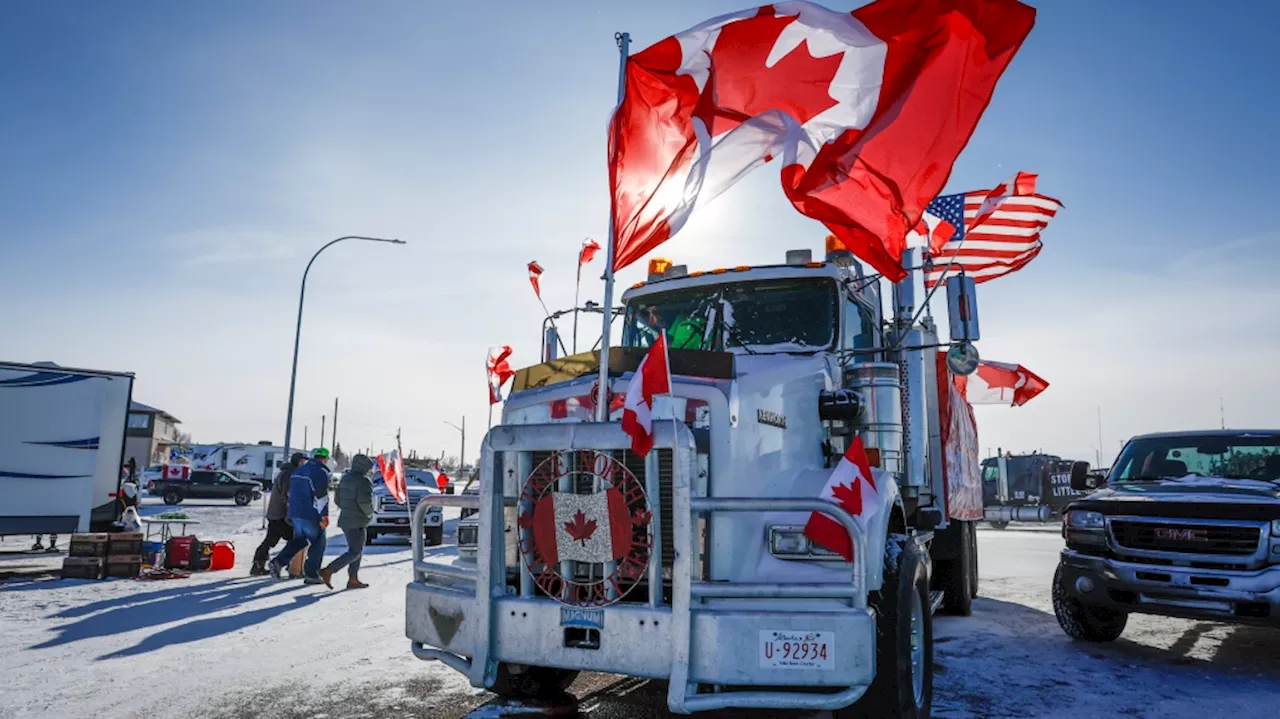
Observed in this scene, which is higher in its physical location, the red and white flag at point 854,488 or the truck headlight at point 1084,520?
the red and white flag at point 854,488

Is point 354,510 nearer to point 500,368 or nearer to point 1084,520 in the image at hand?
point 500,368

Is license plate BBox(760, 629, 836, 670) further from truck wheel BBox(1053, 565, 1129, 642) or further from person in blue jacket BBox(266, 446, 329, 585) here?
person in blue jacket BBox(266, 446, 329, 585)

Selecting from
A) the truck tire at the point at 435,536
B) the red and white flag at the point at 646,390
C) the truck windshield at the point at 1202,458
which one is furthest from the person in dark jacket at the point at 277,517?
the truck windshield at the point at 1202,458

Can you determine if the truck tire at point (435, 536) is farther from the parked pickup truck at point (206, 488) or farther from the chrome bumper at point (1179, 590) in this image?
the parked pickup truck at point (206, 488)

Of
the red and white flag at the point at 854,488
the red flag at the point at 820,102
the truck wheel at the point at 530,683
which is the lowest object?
the truck wheel at the point at 530,683

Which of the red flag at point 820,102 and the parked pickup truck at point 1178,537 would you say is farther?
the parked pickup truck at point 1178,537

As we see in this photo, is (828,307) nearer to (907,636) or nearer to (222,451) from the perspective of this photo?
(907,636)

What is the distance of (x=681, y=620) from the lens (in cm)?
374

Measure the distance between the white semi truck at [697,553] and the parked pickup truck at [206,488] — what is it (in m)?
38.1

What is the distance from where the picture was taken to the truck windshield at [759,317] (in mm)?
5875

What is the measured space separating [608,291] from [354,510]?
7.19 metres

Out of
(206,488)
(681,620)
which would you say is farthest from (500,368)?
(206,488)

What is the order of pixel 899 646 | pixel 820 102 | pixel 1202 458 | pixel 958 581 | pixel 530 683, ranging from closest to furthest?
pixel 899 646
pixel 530 683
pixel 820 102
pixel 1202 458
pixel 958 581

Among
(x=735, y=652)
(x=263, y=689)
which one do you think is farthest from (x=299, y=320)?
(x=735, y=652)
